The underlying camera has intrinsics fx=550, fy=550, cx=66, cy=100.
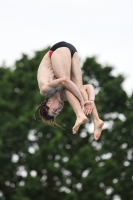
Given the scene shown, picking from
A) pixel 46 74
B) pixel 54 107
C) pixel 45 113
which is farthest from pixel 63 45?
pixel 45 113

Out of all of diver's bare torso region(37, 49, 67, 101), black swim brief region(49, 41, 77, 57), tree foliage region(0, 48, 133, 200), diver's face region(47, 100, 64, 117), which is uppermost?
tree foliage region(0, 48, 133, 200)

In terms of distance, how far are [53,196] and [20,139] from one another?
11.5 feet

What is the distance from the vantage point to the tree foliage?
28.7 meters

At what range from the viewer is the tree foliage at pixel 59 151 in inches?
1130

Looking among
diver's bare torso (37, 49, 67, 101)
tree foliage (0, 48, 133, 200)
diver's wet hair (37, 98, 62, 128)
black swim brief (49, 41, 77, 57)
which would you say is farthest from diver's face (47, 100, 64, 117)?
tree foliage (0, 48, 133, 200)

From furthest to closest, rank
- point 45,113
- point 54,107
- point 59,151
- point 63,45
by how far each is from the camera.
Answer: point 59,151
point 63,45
point 45,113
point 54,107

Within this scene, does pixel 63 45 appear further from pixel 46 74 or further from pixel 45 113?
pixel 45 113

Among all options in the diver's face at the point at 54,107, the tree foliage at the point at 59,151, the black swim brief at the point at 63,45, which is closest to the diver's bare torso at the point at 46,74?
the black swim brief at the point at 63,45

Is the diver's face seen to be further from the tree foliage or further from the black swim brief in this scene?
the tree foliage

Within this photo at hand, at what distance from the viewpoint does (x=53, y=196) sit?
94.9 ft

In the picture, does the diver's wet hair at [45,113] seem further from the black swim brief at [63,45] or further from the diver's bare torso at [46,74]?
the black swim brief at [63,45]

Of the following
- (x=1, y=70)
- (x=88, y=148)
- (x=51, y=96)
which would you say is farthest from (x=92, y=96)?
(x=1, y=70)

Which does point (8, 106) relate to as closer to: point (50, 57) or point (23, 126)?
point (23, 126)

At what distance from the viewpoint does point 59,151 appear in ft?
94.4
